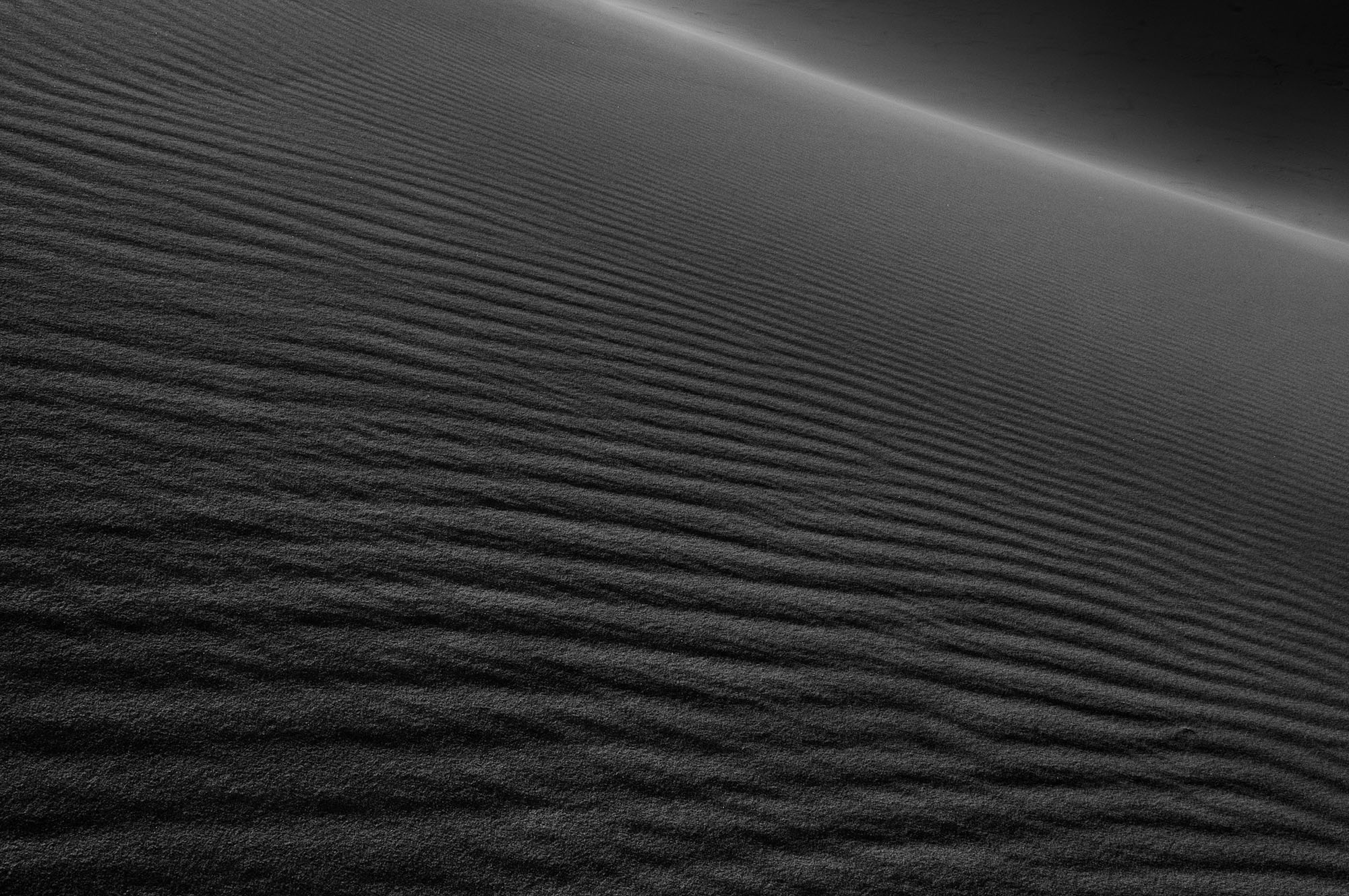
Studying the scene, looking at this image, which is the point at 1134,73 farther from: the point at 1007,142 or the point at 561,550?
the point at 561,550

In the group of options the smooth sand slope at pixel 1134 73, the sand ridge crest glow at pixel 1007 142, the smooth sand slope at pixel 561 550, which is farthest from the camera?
the sand ridge crest glow at pixel 1007 142

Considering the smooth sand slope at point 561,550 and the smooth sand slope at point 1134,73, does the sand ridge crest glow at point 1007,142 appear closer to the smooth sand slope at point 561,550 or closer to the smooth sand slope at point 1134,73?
the smooth sand slope at point 1134,73

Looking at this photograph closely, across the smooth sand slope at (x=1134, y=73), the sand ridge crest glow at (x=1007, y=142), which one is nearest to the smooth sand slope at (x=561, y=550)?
the smooth sand slope at (x=1134, y=73)

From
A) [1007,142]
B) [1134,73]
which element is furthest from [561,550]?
[1007,142]

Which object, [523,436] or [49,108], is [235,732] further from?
[49,108]

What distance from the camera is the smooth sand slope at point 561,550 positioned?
5.38 feet

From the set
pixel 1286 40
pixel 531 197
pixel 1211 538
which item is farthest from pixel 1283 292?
pixel 531 197

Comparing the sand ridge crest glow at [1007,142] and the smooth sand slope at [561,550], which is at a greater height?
the sand ridge crest glow at [1007,142]

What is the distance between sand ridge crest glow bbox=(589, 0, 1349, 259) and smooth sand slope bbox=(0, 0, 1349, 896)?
31.9ft

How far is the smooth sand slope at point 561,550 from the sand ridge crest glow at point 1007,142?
9.72 meters

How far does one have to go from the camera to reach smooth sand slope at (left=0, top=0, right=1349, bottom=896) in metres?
1.64

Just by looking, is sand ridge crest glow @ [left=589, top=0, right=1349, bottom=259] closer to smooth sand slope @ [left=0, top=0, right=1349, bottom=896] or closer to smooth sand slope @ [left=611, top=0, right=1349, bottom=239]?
smooth sand slope @ [left=611, top=0, right=1349, bottom=239]

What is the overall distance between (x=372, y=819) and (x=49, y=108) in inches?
142

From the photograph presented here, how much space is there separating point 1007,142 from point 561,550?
14.1m
